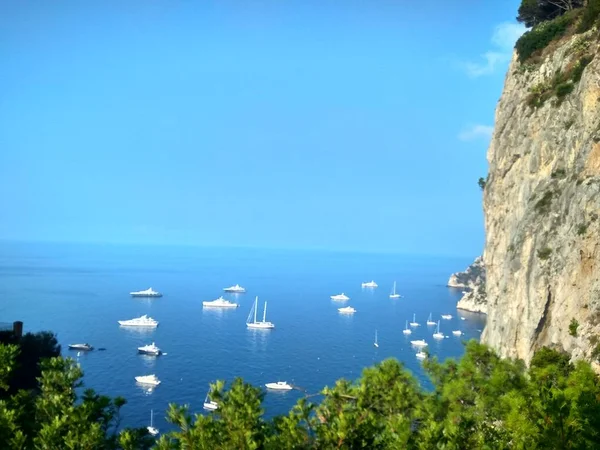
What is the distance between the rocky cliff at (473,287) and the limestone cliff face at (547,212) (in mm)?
95531

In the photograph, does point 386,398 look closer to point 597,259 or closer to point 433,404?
point 433,404

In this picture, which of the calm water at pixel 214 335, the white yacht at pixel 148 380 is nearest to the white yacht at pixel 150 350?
the calm water at pixel 214 335

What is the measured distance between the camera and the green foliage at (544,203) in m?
35.5

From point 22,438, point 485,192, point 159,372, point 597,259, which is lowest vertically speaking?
point 159,372

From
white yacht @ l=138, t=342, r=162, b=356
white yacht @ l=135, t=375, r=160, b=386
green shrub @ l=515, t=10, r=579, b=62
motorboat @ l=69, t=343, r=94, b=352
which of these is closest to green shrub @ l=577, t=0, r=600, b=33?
green shrub @ l=515, t=10, r=579, b=62

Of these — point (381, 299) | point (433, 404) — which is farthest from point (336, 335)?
point (433, 404)

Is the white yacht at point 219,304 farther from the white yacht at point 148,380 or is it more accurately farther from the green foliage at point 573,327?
the green foliage at point 573,327

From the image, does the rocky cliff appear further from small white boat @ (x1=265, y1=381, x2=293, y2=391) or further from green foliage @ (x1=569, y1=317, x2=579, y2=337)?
green foliage @ (x1=569, y1=317, x2=579, y2=337)

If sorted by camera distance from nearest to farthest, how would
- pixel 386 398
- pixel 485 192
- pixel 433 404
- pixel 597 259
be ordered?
pixel 386 398
pixel 433 404
pixel 597 259
pixel 485 192

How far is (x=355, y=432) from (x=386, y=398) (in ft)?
27.2

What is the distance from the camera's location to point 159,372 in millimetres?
72750

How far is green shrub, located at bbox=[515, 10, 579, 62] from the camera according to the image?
44112 millimetres

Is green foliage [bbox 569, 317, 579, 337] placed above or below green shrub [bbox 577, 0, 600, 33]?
below

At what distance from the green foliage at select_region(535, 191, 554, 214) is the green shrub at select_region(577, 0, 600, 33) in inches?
494
